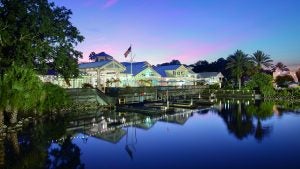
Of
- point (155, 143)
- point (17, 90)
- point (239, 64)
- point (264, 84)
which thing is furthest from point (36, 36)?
point (239, 64)

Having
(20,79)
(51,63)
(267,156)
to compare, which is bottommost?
(267,156)

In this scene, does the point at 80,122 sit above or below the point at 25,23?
below

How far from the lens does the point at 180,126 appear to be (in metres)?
38.3

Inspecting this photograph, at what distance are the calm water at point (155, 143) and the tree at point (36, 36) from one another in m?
8.54

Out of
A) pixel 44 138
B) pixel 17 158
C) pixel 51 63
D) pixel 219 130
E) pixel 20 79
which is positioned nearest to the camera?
pixel 17 158

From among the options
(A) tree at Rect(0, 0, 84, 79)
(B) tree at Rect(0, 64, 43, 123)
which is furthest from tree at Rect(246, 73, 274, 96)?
(B) tree at Rect(0, 64, 43, 123)

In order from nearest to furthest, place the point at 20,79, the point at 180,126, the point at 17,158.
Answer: the point at 17,158 → the point at 20,79 → the point at 180,126

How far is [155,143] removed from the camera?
28922mm

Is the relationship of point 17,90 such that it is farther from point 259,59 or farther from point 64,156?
point 259,59

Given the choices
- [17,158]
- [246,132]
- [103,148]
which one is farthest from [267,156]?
[17,158]

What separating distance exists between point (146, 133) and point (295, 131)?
52.1 feet

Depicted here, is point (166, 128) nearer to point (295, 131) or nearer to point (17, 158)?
point (295, 131)

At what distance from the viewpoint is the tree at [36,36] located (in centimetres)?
3916

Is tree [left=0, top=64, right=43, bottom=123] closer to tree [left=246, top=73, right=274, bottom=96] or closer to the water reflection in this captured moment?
the water reflection
